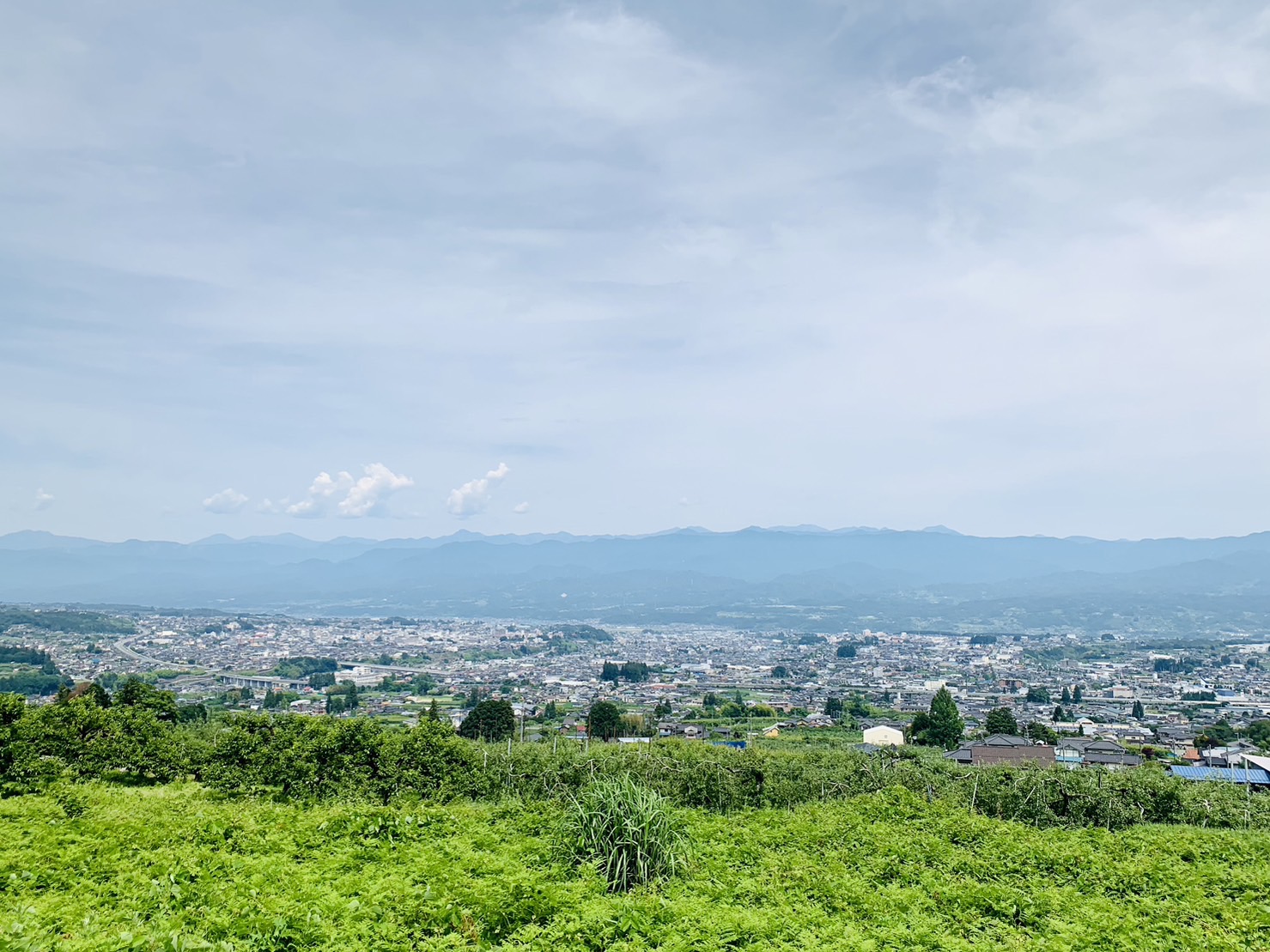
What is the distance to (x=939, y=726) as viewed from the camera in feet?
88.0

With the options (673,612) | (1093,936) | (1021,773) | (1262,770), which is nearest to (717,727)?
(1262,770)

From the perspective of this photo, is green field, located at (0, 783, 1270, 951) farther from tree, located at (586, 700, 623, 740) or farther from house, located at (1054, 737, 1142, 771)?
tree, located at (586, 700, 623, 740)

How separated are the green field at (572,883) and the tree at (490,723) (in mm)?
14992

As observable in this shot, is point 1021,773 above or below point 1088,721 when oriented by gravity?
above

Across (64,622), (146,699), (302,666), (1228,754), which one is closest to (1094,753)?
(1228,754)

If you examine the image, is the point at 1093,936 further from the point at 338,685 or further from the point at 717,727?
the point at 338,685

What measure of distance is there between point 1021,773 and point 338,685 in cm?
4740

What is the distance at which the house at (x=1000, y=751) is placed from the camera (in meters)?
21.3

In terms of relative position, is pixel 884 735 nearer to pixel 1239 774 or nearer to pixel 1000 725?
pixel 1000 725

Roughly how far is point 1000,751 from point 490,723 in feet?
49.1

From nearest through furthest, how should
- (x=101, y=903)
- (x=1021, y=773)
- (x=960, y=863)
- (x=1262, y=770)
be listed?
(x=101, y=903) < (x=960, y=863) < (x=1021, y=773) < (x=1262, y=770)

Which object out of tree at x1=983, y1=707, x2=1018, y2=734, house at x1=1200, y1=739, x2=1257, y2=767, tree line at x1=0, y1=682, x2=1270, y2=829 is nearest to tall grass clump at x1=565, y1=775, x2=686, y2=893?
tree line at x1=0, y1=682, x2=1270, y2=829

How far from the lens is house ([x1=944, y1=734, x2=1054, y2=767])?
21.3m

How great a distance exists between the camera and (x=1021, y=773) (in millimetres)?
10805
